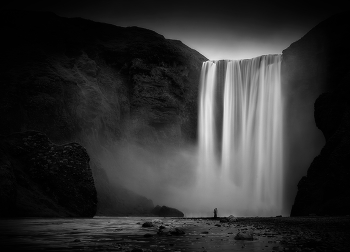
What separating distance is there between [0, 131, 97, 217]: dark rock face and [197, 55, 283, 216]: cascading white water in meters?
27.0

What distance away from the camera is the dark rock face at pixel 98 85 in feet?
130

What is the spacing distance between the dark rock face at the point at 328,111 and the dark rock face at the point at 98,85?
1866 cm

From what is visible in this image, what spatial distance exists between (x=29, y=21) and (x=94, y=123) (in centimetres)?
2262

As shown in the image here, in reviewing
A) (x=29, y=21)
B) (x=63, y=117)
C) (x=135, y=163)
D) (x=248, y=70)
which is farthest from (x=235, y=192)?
(x=29, y=21)

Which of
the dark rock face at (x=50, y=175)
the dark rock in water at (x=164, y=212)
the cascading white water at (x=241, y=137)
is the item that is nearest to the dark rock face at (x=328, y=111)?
the cascading white water at (x=241, y=137)

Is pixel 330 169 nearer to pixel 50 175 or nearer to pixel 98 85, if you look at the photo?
pixel 50 175

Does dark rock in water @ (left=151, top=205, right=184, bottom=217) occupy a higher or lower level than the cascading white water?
lower

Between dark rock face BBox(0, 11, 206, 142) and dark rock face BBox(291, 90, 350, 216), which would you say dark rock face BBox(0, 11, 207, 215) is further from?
dark rock face BBox(291, 90, 350, 216)

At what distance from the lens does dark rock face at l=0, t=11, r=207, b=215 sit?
3969cm

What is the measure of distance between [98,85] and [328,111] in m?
33.5

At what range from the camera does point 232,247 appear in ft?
27.6

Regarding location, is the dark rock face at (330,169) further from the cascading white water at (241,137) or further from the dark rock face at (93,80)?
the dark rock face at (93,80)

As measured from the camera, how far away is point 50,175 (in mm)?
25156

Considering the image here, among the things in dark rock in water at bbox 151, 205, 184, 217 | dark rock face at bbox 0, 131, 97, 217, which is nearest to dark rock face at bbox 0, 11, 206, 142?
dark rock face at bbox 0, 131, 97, 217
